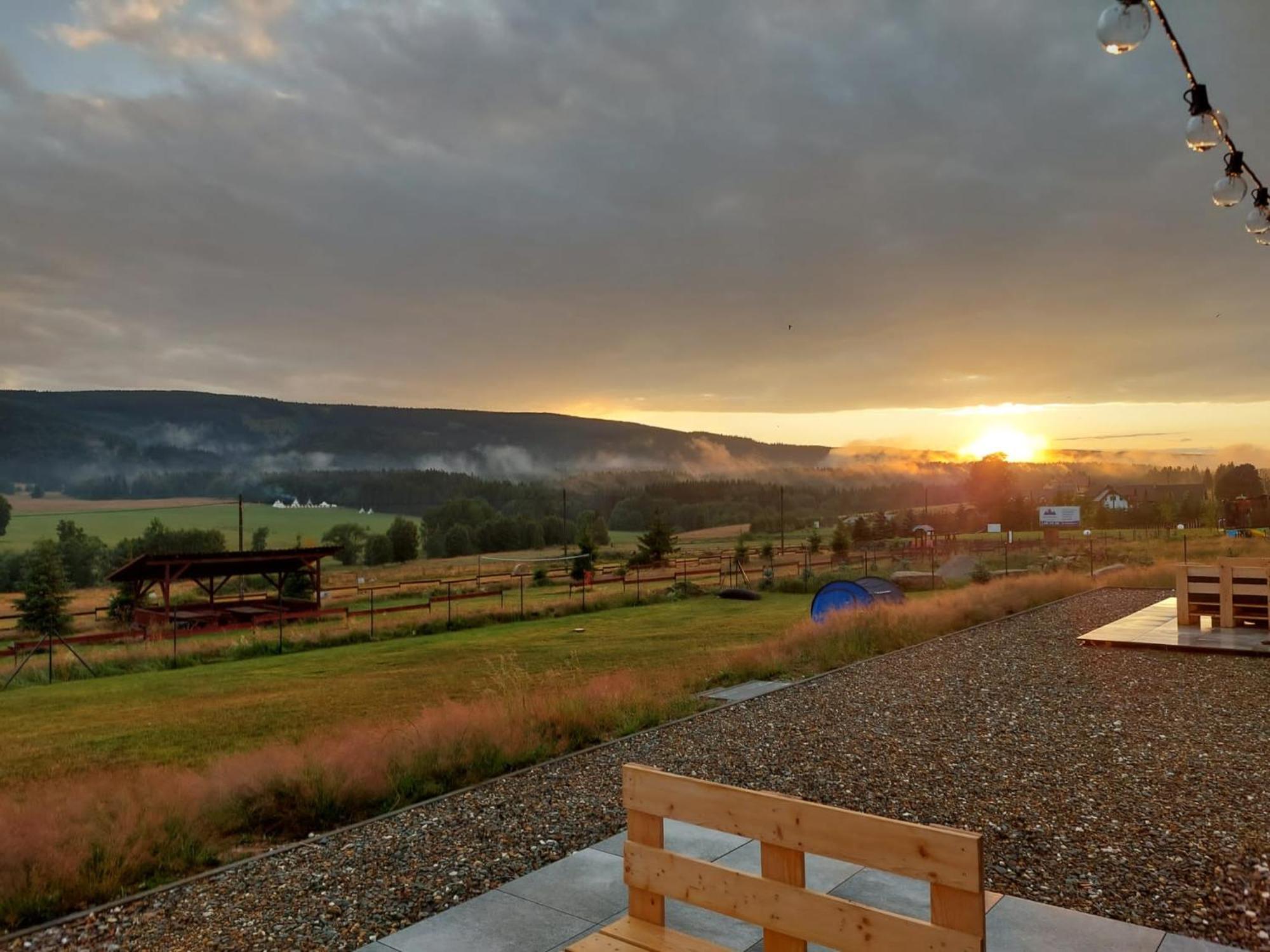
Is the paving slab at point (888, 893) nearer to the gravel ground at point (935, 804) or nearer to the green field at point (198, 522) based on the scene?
the gravel ground at point (935, 804)

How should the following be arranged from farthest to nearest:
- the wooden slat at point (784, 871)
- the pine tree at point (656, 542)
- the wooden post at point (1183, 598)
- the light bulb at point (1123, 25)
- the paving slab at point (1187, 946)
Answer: the pine tree at point (656, 542), the wooden post at point (1183, 598), the light bulb at point (1123, 25), the paving slab at point (1187, 946), the wooden slat at point (784, 871)

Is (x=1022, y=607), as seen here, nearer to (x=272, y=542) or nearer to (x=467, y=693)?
(x=467, y=693)

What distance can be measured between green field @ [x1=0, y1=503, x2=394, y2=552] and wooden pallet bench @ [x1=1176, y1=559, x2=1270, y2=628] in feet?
421

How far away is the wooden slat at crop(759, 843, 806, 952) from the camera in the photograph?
3504 mm

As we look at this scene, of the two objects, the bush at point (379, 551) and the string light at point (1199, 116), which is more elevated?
the string light at point (1199, 116)

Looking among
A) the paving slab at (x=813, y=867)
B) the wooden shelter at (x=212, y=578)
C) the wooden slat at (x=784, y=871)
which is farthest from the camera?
the wooden shelter at (x=212, y=578)

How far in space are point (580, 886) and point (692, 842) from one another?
0.90 meters

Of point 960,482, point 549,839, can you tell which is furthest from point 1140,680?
point 960,482

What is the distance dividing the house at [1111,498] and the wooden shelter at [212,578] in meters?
116

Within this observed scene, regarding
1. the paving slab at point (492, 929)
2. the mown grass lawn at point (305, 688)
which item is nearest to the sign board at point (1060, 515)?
Result: the mown grass lawn at point (305, 688)

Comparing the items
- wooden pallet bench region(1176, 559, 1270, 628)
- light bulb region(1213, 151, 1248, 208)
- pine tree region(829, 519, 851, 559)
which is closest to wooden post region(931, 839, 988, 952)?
light bulb region(1213, 151, 1248, 208)

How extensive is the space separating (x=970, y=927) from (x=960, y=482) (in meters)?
142

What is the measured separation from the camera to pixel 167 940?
510 centimetres

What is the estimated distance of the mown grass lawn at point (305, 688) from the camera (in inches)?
487
